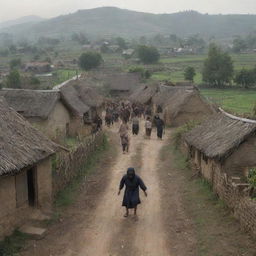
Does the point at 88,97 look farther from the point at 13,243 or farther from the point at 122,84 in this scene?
the point at 13,243

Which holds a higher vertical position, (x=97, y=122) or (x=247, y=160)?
(x=247, y=160)

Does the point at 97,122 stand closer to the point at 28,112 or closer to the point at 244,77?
the point at 28,112

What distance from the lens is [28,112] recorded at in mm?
28062

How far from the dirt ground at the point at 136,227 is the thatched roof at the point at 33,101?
9.71 meters

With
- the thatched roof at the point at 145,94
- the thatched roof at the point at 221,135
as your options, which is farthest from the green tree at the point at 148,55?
the thatched roof at the point at 221,135

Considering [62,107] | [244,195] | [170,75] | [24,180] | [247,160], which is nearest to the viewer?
[244,195]

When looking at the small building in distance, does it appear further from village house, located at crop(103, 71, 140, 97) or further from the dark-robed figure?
the dark-robed figure

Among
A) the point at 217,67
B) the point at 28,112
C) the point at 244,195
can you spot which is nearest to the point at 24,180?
the point at 244,195

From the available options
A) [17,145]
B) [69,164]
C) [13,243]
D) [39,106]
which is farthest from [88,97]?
[13,243]

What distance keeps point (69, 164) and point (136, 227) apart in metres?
5.16

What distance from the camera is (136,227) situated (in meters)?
12.9

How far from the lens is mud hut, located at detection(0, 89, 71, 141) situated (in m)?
27.9

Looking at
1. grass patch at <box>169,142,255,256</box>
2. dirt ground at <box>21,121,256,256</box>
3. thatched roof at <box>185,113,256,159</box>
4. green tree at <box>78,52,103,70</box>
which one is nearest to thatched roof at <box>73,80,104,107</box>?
thatched roof at <box>185,113,256,159</box>

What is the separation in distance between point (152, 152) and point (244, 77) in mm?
44816
